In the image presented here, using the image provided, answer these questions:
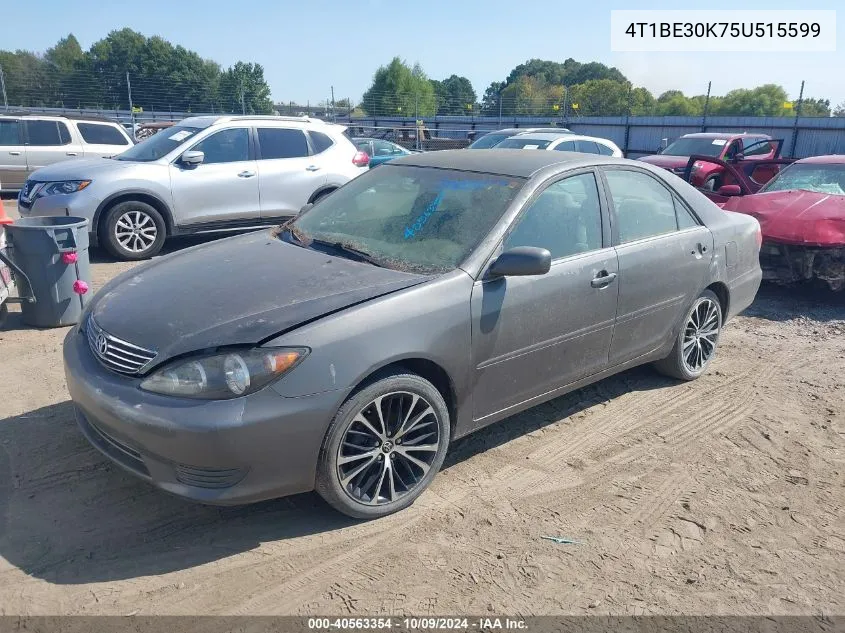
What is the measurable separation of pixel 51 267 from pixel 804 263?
7145 millimetres

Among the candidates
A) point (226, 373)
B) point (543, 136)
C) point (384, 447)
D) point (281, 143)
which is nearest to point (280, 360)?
point (226, 373)

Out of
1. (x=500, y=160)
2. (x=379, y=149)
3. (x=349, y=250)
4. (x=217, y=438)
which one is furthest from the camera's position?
(x=379, y=149)

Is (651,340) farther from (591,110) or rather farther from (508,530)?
(591,110)

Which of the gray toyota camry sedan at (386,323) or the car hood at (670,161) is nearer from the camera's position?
the gray toyota camry sedan at (386,323)

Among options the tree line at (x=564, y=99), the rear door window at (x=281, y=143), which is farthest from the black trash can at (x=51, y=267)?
the tree line at (x=564, y=99)

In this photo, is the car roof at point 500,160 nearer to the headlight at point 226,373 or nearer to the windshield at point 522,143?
the headlight at point 226,373

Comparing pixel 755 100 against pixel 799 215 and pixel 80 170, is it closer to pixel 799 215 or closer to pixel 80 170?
pixel 799 215

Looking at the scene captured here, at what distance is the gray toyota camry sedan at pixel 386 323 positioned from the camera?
289 cm

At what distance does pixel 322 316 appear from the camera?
3.06 m

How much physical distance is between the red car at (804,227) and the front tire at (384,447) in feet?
17.1

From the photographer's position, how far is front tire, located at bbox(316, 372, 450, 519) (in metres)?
3.08

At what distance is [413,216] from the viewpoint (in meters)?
3.96

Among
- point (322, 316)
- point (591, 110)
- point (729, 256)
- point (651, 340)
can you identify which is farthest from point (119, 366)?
point (591, 110)

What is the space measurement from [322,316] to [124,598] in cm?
139
